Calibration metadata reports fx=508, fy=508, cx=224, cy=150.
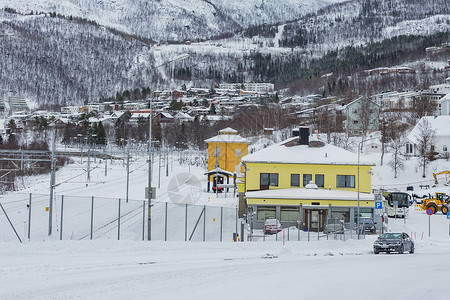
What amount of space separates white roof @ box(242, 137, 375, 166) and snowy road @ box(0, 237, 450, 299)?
14.5 metres

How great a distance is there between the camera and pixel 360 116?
100188 millimetres

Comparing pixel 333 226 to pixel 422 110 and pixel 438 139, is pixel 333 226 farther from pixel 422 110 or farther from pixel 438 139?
pixel 422 110

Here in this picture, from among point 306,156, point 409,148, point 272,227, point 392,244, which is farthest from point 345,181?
point 409,148

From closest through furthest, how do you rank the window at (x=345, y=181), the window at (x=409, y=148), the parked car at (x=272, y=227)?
the parked car at (x=272, y=227)
the window at (x=345, y=181)
the window at (x=409, y=148)

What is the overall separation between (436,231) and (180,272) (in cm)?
2451

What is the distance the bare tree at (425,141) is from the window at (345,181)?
2860 centimetres

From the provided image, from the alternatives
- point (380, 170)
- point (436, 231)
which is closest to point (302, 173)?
point (436, 231)

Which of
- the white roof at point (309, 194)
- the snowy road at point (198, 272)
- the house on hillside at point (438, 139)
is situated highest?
the house on hillside at point (438, 139)

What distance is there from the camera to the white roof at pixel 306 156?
37.8 meters

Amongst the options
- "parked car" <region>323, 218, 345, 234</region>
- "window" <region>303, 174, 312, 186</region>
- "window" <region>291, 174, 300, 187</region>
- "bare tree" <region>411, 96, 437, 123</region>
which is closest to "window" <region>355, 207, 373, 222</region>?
"parked car" <region>323, 218, 345, 234</region>

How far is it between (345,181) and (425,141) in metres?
35.2

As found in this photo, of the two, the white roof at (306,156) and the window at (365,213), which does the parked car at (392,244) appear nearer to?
the window at (365,213)

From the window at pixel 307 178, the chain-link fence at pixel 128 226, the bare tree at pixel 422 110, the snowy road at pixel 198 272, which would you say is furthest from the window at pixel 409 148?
the snowy road at pixel 198 272

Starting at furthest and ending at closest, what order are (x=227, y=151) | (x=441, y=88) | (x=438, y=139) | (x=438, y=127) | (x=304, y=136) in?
(x=441, y=88) → (x=438, y=127) → (x=227, y=151) → (x=438, y=139) → (x=304, y=136)
